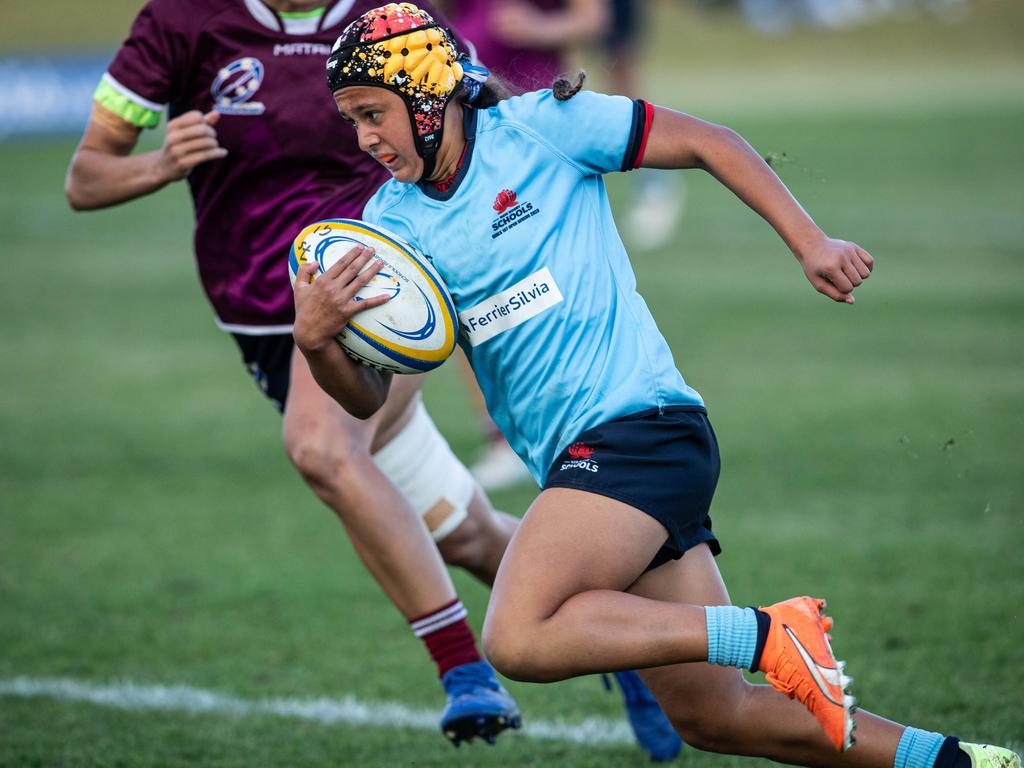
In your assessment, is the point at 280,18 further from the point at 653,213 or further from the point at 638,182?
the point at 638,182

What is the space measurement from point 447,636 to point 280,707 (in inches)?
31.0

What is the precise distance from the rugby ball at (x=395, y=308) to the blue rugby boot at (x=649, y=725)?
1.33 meters

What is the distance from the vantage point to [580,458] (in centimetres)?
337

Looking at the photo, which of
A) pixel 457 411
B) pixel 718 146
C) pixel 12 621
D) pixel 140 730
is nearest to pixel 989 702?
pixel 718 146

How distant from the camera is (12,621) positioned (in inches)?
217

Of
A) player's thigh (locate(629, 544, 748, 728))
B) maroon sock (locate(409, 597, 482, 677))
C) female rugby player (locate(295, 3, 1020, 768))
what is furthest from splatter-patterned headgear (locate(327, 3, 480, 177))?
maroon sock (locate(409, 597, 482, 677))

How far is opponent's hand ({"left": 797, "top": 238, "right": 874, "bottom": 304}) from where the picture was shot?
327 centimetres

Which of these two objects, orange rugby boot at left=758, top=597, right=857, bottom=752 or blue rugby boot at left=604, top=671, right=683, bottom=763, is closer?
orange rugby boot at left=758, top=597, right=857, bottom=752

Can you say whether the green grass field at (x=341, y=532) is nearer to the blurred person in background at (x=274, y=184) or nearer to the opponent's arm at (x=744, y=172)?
the blurred person in background at (x=274, y=184)

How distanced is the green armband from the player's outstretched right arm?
2 centimetres

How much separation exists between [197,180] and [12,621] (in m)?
2.03

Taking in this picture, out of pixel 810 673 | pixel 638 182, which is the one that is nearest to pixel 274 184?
pixel 810 673

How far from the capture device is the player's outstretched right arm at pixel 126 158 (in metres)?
4.30

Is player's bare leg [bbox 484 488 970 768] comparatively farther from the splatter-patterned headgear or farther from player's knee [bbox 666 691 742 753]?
the splatter-patterned headgear
